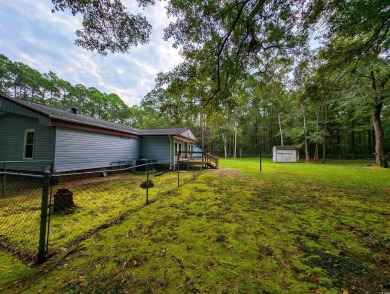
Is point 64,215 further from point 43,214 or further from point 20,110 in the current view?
point 20,110

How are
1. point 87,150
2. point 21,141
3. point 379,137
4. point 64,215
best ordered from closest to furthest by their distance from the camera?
1. point 64,215
2. point 21,141
3. point 87,150
4. point 379,137

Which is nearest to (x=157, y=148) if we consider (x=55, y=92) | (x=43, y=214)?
(x=43, y=214)

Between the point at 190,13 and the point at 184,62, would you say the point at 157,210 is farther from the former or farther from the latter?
the point at 190,13

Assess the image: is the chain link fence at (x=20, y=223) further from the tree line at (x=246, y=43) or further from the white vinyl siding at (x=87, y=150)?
the tree line at (x=246, y=43)

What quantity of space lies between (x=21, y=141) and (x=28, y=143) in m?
0.51

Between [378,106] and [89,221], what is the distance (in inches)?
917

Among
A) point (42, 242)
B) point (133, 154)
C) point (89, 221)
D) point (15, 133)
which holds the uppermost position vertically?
point (15, 133)

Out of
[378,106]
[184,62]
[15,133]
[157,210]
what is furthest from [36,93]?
[378,106]

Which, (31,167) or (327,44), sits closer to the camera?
(327,44)

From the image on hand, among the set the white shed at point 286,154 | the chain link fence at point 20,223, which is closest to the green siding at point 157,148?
the chain link fence at point 20,223

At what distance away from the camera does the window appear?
8.42 meters

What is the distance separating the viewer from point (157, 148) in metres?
13.7

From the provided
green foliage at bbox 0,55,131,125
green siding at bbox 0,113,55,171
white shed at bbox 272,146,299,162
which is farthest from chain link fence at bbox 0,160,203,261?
green foliage at bbox 0,55,131,125

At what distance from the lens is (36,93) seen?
110 feet
